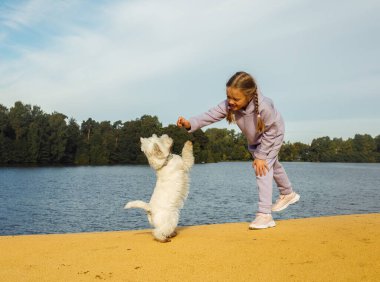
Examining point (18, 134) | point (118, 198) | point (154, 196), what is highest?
point (18, 134)

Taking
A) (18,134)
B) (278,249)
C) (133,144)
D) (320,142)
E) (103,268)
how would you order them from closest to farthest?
(103,268) → (278,249) → (18,134) → (133,144) → (320,142)

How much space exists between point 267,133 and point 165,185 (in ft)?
4.99

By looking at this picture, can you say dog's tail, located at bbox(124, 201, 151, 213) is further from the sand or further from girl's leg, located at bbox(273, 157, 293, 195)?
girl's leg, located at bbox(273, 157, 293, 195)

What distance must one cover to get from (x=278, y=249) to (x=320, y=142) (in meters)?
135

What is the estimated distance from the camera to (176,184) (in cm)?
509

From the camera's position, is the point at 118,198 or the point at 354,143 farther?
the point at 354,143

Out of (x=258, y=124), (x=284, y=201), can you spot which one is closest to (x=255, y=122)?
(x=258, y=124)

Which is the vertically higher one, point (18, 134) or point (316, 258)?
point (18, 134)

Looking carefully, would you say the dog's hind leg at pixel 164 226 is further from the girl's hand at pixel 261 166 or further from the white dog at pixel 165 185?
the girl's hand at pixel 261 166

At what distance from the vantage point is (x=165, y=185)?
5090 mm

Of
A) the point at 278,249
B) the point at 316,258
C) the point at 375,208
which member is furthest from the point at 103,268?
the point at 375,208

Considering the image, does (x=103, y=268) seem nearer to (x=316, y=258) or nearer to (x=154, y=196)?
(x=154, y=196)

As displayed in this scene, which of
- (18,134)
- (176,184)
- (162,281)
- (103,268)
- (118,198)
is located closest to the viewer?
(162,281)

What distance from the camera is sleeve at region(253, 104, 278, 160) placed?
213 inches
